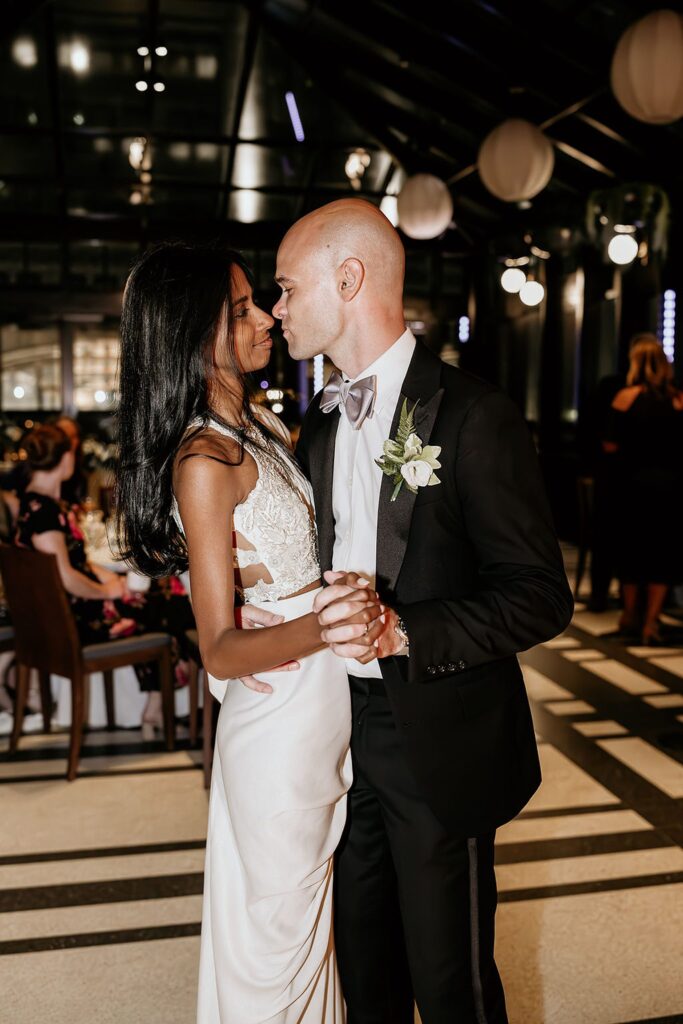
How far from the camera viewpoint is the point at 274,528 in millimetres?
1756

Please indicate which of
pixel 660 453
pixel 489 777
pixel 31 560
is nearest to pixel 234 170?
pixel 660 453

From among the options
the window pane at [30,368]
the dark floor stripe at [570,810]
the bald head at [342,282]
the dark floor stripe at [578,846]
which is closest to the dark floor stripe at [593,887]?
the dark floor stripe at [578,846]

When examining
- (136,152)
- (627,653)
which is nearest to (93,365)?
(136,152)

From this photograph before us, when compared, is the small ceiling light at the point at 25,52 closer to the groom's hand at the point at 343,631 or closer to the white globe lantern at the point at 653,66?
the white globe lantern at the point at 653,66

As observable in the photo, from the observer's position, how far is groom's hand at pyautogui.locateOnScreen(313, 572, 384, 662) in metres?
1.23

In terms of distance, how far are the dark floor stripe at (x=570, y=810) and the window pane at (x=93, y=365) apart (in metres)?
10.9

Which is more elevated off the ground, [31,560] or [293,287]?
[293,287]

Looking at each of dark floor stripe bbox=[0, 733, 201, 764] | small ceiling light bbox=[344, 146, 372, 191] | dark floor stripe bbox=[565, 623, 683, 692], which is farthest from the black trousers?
small ceiling light bbox=[344, 146, 372, 191]

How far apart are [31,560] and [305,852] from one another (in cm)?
276

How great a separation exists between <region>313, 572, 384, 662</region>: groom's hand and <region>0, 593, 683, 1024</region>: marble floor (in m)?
Result: 1.65

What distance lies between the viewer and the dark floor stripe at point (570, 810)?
12.2 feet

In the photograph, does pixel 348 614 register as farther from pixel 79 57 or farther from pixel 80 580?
pixel 79 57

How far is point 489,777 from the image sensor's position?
170 cm

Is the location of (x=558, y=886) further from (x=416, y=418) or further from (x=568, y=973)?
(x=416, y=418)
